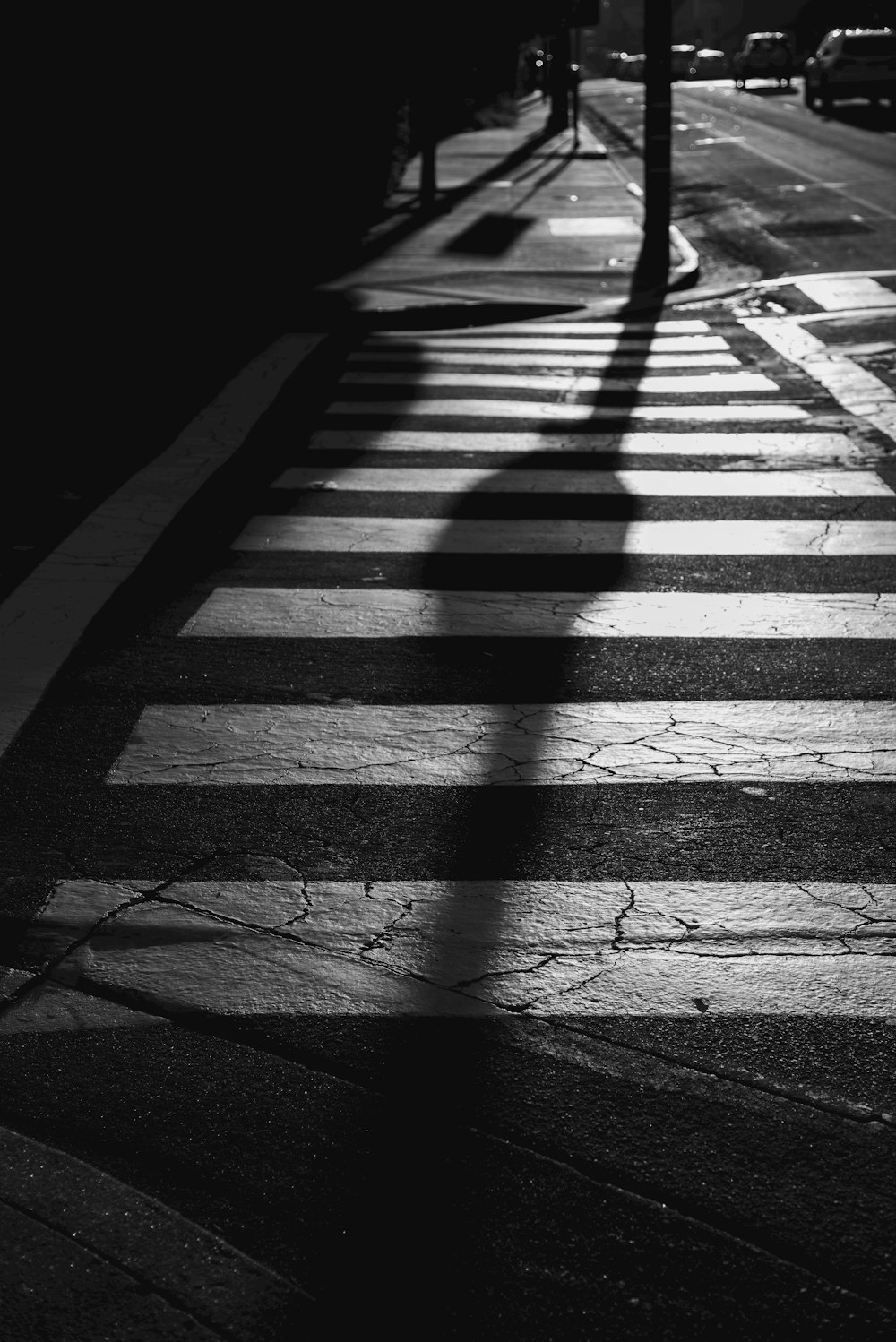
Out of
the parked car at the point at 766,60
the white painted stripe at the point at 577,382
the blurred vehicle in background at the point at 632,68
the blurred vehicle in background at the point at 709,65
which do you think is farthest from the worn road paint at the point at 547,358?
the blurred vehicle in background at the point at 709,65

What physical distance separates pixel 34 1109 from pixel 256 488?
614cm

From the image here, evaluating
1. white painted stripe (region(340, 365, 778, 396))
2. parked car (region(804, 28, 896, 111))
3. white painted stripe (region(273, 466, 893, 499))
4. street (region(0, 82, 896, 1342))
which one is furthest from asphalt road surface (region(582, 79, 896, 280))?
street (region(0, 82, 896, 1342))

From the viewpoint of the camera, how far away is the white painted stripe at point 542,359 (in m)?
13.3

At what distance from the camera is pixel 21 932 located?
4.16 m

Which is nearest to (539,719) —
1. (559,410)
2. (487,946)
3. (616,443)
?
(487,946)

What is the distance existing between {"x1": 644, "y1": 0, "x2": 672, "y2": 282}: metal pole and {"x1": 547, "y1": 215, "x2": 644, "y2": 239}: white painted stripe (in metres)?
2.41

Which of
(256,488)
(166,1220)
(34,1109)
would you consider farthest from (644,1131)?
(256,488)

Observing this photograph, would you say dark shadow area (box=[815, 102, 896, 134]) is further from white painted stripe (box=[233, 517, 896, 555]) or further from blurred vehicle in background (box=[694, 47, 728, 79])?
blurred vehicle in background (box=[694, 47, 728, 79])

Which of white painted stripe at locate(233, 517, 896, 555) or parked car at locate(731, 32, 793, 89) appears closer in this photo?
white painted stripe at locate(233, 517, 896, 555)

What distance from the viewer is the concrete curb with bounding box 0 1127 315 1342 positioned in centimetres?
281

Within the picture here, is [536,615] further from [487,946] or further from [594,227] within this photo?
[594,227]

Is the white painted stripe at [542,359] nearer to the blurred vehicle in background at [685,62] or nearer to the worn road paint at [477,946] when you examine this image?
the worn road paint at [477,946]

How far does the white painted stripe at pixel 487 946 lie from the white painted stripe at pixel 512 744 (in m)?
0.79

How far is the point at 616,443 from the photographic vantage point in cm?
1041
